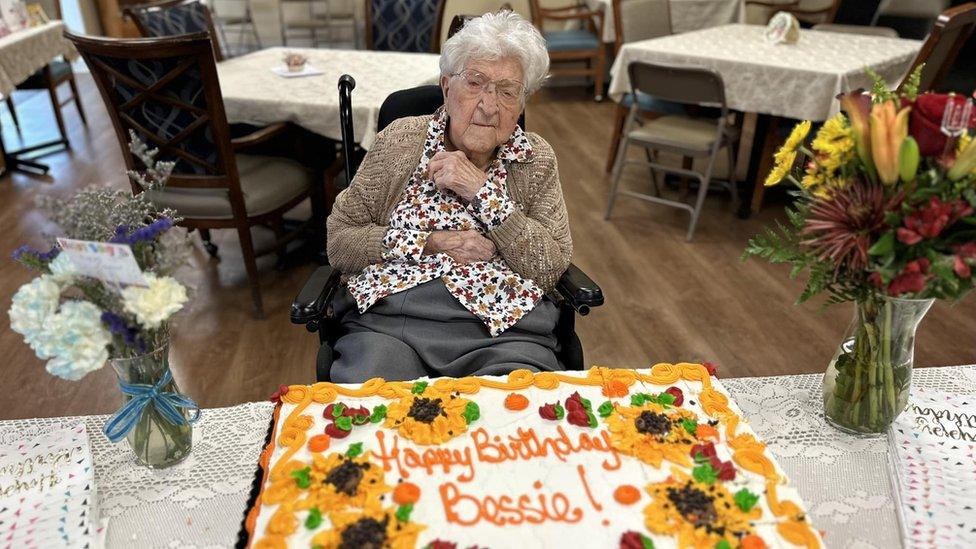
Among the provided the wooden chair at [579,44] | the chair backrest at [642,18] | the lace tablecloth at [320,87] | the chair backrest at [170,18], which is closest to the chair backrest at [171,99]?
the lace tablecloth at [320,87]

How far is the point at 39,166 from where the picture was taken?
13.3ft

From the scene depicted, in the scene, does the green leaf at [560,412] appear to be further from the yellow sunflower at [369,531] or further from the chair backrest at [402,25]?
the chair backrest at [402,25]

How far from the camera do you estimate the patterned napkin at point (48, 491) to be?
95 cm

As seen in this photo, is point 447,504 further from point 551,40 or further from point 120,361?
point 551,40

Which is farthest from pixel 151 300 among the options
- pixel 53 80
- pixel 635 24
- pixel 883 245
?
pixel 53 80

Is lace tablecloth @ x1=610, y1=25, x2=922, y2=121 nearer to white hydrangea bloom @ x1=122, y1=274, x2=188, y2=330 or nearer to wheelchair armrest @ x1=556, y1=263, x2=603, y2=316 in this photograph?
wheelchair armrest @ x1=556, y1=263, x2=603, y2=316

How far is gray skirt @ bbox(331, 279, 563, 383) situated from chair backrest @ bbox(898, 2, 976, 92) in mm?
2175

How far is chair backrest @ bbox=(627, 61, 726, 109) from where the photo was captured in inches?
114

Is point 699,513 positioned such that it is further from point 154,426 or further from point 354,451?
point 154,426

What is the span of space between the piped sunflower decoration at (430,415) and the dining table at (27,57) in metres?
3.66

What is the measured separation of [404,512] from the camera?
88 centimetres

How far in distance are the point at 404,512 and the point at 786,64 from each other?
297cm

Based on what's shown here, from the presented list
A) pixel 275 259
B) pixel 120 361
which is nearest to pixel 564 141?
pixel 275 259

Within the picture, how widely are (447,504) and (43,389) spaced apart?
75.6 inches
